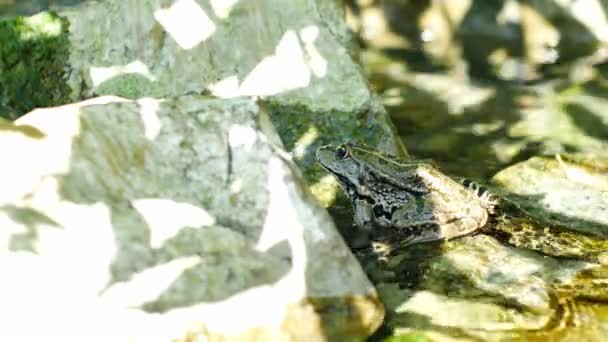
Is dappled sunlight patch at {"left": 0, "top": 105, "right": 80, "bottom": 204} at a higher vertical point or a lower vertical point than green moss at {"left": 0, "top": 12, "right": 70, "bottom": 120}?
higher

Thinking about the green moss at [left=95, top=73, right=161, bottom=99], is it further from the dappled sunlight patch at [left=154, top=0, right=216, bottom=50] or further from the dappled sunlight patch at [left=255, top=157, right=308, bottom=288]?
the dappled sunlight patch at [left=255, top=157, right=308, bottom=288]

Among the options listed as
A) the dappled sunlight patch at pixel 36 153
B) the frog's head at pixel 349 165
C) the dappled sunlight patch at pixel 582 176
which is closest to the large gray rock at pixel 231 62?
the frog's head at pixel 349 165

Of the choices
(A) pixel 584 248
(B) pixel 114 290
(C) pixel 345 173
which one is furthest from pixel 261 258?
(A) pixel 584 248

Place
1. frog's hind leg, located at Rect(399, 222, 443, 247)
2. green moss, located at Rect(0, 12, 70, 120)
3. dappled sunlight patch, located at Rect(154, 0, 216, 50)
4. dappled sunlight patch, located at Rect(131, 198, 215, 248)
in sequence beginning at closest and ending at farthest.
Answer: dappled sunlight patch, located at Rect(131, 198, 215, 248) < frog's hind leg, located at Rect(399, 222, 443, 247) < dappled sunlight patch, located at Rect(154, 0, 216, 50) < green moss, located at Rect(0, 12, 70, 120)

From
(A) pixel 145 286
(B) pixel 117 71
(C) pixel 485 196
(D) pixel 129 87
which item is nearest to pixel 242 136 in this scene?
(A) pixel 145 286

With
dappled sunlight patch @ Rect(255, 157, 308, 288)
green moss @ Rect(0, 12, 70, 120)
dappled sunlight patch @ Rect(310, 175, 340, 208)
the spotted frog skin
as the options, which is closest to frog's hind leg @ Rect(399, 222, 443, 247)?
the spotted frog skin

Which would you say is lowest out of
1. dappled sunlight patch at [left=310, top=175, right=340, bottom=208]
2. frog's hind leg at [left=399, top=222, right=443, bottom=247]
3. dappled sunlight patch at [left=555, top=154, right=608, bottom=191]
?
dappled sunlight patch at [left=310, top=175, right=340, bottom=208]

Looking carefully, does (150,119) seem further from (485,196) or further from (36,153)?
(485,196)
